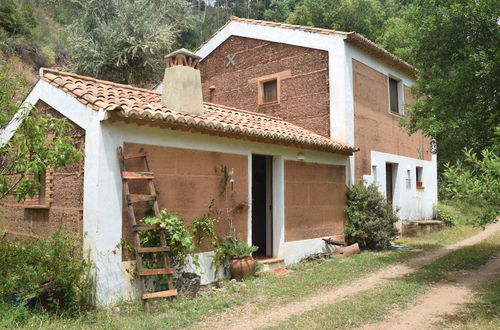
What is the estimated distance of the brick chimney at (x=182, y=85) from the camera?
7.91 meters

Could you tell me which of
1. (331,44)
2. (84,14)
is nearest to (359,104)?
(331,44)

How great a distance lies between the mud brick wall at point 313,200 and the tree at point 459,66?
9.39 ft

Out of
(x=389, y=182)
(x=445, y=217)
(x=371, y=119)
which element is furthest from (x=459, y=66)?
(x=445, y=217)

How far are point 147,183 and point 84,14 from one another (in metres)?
17.8

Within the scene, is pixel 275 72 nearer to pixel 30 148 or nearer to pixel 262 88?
pixel 262 88

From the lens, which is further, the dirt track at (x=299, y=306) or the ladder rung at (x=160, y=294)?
the ladder rung at (x=160, y=294)

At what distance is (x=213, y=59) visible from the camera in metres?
14.2

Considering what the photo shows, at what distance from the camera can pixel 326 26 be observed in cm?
2691

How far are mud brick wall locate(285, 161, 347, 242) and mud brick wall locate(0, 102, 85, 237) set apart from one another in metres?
4.70

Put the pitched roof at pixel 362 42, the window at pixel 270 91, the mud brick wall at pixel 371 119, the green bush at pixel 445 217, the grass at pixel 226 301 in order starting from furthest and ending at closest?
the green bush at pixel 445 217 < the window at pixel 270 91 < the mud brick wall at pixel 371 119 < the pitched roof at pixel 362 42 < the grass at pixel 226 301

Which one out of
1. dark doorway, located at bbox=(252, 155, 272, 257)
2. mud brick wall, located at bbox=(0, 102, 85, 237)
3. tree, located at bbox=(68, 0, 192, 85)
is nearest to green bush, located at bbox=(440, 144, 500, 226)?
dark doorway, located at bbox=(252, 155, 272, 257)

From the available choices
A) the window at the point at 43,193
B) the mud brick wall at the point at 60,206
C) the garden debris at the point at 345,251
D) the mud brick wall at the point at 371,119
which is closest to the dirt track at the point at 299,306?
the garden debris at the point at 345,251

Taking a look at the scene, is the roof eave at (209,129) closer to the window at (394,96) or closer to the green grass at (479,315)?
the green grass at (479,315)

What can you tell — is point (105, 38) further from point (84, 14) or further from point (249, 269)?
point (249, 269)
